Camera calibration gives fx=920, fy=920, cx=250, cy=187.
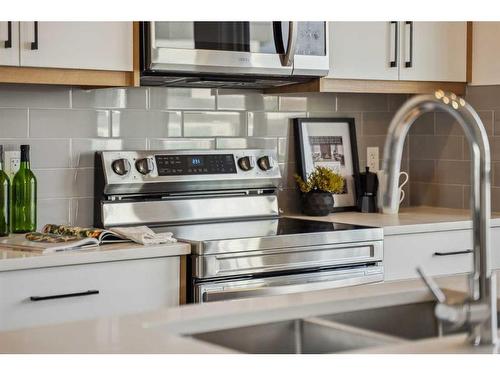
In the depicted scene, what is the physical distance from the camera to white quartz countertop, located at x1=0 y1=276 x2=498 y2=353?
5.01 feet

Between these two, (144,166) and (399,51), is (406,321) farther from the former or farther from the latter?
(399,51)

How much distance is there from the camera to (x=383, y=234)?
3412mm

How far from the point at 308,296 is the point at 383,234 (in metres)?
1.47

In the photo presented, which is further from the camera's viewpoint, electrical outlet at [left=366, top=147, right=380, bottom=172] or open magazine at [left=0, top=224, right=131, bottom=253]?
electrical outlet at [left=366, top=147, right=380, bottom=172]

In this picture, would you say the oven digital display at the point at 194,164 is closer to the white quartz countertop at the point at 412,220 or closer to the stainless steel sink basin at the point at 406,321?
the white quartz countertop at the point at 412,220

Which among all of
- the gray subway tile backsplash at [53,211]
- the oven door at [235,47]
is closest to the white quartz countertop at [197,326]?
the oven door at [235,47]

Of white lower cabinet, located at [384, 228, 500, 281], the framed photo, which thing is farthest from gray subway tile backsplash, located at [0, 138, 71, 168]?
white lower cabinet, located at [384, 228, 500, 281]

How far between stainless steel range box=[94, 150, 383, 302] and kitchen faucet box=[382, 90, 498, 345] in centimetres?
144

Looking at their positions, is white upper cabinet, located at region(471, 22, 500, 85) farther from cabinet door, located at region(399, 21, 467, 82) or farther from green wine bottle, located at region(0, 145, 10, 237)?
green wine bottle, located at region(0, 145, 10, 237)

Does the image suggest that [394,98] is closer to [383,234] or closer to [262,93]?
[262,93]

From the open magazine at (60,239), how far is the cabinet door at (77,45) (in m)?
0.54

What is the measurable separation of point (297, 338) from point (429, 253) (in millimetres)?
1874

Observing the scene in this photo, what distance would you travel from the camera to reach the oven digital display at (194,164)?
3.48 metres
